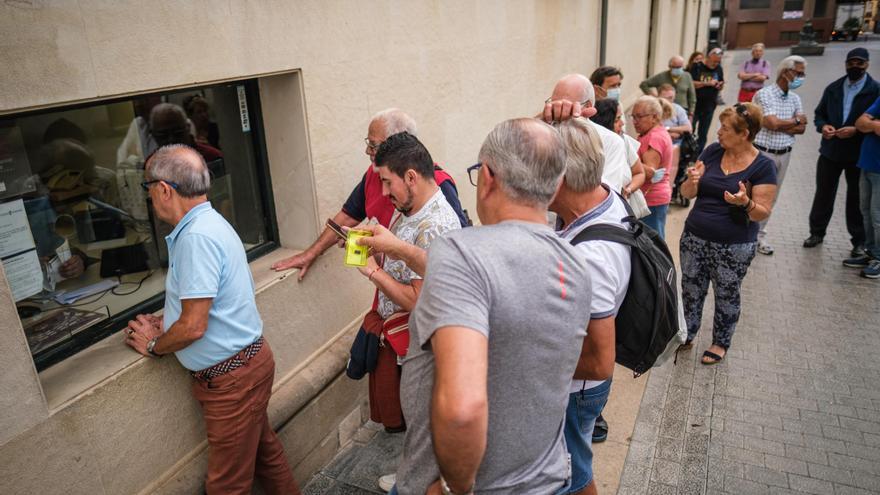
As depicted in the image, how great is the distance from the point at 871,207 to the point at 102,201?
6.59 m

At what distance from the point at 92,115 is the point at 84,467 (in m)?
1.51

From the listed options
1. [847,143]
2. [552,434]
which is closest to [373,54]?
[552,434]

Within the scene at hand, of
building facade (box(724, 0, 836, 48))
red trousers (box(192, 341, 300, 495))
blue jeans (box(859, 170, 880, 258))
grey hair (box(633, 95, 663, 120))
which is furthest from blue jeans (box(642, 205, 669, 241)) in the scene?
building facade (box(724, 0, 836, 48))

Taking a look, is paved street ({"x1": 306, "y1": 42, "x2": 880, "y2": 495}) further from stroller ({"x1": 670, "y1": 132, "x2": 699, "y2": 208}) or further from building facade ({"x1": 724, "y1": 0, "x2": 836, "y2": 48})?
building facade ({"x1": 724, "y1": 0, "x2": 836, "y2": 48})

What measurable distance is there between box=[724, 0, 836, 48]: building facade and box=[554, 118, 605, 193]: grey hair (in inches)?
2019

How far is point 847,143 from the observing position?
628 cm

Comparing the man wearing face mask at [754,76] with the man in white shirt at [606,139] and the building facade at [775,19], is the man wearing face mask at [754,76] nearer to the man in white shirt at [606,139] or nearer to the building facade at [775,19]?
the man in white shirt at [606,139]

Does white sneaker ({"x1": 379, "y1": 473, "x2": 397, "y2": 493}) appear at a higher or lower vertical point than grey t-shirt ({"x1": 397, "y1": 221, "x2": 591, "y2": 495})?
lower

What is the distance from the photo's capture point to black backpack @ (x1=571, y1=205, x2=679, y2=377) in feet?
7.91

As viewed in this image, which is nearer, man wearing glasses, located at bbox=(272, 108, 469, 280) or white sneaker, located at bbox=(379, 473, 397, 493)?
man wearing glasses, located at bbox=(272, 108, 469, 280)

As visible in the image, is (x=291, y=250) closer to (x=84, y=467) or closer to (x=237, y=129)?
(x=237, y=129)

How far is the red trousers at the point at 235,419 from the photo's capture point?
2.70m

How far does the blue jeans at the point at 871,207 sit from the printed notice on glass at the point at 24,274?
6.75 metres

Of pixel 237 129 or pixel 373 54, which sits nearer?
pixel 237 129
